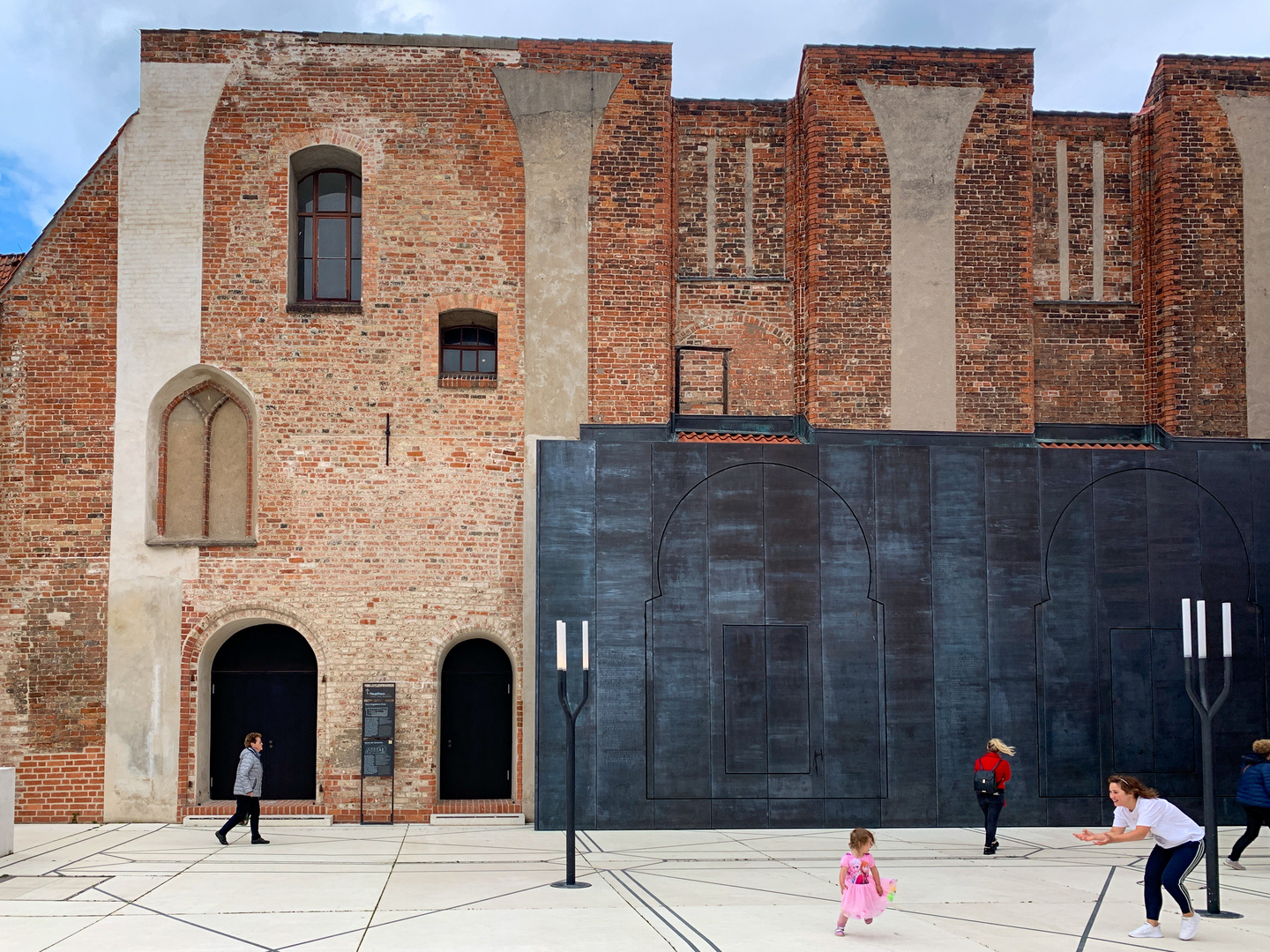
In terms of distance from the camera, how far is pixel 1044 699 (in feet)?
52.1

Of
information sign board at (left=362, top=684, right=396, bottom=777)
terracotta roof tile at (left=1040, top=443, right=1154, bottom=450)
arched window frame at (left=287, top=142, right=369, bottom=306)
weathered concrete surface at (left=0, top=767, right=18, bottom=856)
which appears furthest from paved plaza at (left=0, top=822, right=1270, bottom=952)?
arched window frame at (left=287, top=142, right=369, bottom=306)

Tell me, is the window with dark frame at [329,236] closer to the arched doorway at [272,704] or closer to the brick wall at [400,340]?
the brick wall at [400,340]

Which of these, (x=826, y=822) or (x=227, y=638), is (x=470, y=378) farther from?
(x=826, y=822)

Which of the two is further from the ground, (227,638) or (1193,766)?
(227,638)

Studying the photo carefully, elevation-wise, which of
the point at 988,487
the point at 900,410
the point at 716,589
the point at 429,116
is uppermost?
the point at 429,116

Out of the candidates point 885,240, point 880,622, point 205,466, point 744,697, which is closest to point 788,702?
point 744,697

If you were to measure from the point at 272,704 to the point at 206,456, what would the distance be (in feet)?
11.9

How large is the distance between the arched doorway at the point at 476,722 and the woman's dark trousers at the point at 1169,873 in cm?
946

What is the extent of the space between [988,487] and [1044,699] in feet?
9.58

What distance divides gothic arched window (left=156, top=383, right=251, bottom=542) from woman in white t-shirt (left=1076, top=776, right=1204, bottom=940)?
11.9 m

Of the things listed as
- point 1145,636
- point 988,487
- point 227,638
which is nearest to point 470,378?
point 227,638

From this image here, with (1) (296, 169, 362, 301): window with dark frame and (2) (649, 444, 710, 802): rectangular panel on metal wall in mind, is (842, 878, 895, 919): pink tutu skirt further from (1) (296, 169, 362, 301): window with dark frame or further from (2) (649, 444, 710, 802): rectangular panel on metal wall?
(1) (296, 169, 362, 301): window with dark frame

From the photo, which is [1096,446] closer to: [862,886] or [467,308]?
[467,308]

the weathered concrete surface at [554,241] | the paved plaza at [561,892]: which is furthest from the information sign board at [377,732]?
the weathered concrete surface at [554,241]
